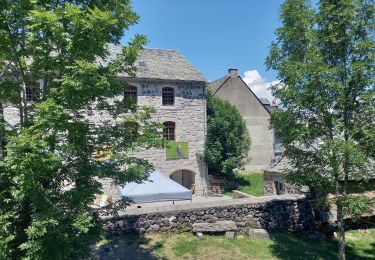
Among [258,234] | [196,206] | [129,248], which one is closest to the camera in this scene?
[129,248]

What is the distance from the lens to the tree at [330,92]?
8086 mm

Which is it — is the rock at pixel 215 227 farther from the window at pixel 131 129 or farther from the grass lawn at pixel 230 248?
the window at pixel 131 129

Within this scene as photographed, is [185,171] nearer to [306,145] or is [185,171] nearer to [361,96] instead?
[306,145]

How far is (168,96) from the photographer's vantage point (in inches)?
816

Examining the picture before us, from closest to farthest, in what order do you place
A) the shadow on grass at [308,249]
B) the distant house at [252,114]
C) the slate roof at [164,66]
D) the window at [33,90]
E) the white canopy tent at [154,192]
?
1. the window at [33,90]
2. the shadow on grass at [308,249]
3. the white canopy tent at [154,192]
4. the slate roof at [164,66]
5. the distant house at [252,114]

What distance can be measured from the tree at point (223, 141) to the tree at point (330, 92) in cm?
1206

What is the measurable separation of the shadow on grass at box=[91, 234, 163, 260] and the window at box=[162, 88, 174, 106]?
38.7 ft

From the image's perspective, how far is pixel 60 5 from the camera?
615cm

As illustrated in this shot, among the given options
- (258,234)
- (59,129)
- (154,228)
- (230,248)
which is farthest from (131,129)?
(258,234)

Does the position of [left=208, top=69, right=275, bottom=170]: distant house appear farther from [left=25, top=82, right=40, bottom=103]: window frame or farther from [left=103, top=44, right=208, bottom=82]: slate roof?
[left=25, top=82, right=40, bottom=103]: window frame

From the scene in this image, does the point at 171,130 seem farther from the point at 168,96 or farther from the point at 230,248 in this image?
the point at 230,248

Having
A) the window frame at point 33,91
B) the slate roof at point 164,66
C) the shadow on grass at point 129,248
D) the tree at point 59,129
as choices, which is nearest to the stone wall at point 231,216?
the shadow on grass at point 129,248

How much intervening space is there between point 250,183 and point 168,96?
9.34 m

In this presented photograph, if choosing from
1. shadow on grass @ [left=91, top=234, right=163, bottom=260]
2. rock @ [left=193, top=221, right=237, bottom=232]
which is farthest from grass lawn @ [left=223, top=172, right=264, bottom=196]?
shadow on grass @ [left=91, top=234, right=163, bottom=260]
